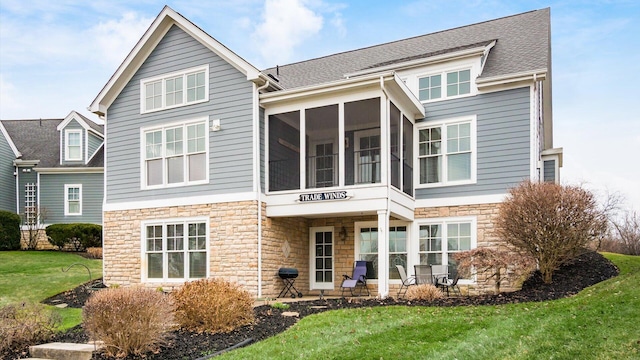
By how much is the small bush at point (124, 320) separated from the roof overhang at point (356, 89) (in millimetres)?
7009

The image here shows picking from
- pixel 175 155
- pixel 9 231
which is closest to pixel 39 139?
pixel 9 231

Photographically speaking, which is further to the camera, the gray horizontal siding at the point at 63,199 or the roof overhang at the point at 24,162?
the roof overhang at the point at 24,162

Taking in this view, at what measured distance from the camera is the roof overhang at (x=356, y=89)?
12734mm

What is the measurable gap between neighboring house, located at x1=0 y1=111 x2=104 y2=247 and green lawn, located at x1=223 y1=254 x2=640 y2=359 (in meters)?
20.3

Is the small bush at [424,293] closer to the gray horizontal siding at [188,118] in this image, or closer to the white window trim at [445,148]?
the white window trim at [445,148]

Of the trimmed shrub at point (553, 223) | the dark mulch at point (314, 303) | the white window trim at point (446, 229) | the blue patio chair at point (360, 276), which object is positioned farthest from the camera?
the blue patio chair at point (360, 276)

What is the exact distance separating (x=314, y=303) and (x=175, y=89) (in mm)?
7330

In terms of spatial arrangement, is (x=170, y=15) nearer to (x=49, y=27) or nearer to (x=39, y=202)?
(x=49, y=27)

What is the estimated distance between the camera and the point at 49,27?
49.5ft

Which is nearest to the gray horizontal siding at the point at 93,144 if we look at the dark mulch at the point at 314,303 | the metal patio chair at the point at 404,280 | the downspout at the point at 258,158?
the dark mulch at the point at 314,303

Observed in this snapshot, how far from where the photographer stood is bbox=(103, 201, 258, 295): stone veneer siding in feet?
45.1

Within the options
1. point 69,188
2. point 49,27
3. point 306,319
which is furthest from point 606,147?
point 69,188

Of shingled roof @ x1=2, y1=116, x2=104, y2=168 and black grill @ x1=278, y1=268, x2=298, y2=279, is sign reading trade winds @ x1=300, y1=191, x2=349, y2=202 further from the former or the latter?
shingled roof @ x1=2, y1=116, x2=104, y2=168

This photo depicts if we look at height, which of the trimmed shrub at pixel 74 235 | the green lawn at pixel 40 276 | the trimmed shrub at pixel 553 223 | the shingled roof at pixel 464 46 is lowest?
the green lawn at pixel 40 276
